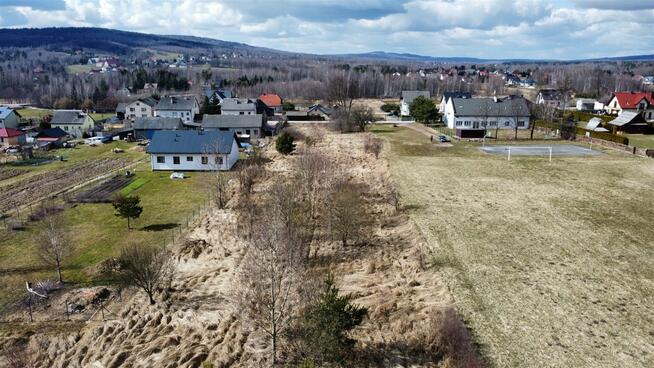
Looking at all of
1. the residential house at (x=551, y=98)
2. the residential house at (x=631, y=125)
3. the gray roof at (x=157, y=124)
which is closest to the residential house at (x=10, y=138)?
the gray roof at (x=157, y=124)

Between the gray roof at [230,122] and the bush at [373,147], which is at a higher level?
the gray roof at [230,122]

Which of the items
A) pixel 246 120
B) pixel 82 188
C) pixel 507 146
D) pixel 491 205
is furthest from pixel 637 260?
pixel 246 120

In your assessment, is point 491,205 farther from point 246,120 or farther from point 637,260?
point 246,120

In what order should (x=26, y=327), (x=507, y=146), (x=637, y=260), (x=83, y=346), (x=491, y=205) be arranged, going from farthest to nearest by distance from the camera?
(x=507, y=146) < (x=491, y=205) < (x=637, y=260) < (x=26, y=327) < (x=83, y=346)

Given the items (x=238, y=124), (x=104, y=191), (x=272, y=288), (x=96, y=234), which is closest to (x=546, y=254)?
(x=272, y=288)

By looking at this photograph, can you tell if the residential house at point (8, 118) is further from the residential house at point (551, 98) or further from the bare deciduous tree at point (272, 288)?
the residential house at point (551, 98)

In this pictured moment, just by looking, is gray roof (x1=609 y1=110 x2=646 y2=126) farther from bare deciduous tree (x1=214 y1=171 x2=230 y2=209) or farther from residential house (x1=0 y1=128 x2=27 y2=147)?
residential house (x1=0 y1=128 x2=27 y2=147)
